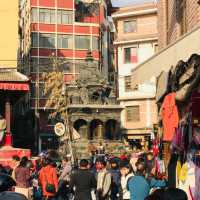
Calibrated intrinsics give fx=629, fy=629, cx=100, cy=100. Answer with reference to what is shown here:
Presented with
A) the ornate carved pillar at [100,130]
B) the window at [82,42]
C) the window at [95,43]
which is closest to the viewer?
the ornate carved pillar at [100,130]

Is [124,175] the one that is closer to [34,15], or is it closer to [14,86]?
[14,86]

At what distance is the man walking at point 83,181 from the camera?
38.1 feet

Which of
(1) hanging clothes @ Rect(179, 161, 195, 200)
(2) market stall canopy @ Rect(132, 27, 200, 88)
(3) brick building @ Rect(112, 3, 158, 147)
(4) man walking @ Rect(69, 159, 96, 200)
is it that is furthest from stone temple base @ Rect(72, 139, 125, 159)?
(1) hanging clothes @ Rect(179, 161, 195, 200)

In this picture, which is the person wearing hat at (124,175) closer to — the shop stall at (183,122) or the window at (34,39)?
the shop stall at (183,122)

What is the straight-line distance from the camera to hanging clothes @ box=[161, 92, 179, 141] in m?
8.87

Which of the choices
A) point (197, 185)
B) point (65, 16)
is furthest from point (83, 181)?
point (65, 16)

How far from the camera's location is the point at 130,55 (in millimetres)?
60000

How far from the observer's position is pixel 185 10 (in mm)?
13148

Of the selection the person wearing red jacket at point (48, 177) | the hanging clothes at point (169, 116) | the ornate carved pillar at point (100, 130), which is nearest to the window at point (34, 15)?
the ornate carved pillar at point (100, 130)

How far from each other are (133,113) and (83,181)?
156 ft

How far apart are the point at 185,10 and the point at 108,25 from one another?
206ft

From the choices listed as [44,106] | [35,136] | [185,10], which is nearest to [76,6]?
[44,106]

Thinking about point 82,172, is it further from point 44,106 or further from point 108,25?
point 108,25

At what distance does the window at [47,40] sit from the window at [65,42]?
73 centimetres
